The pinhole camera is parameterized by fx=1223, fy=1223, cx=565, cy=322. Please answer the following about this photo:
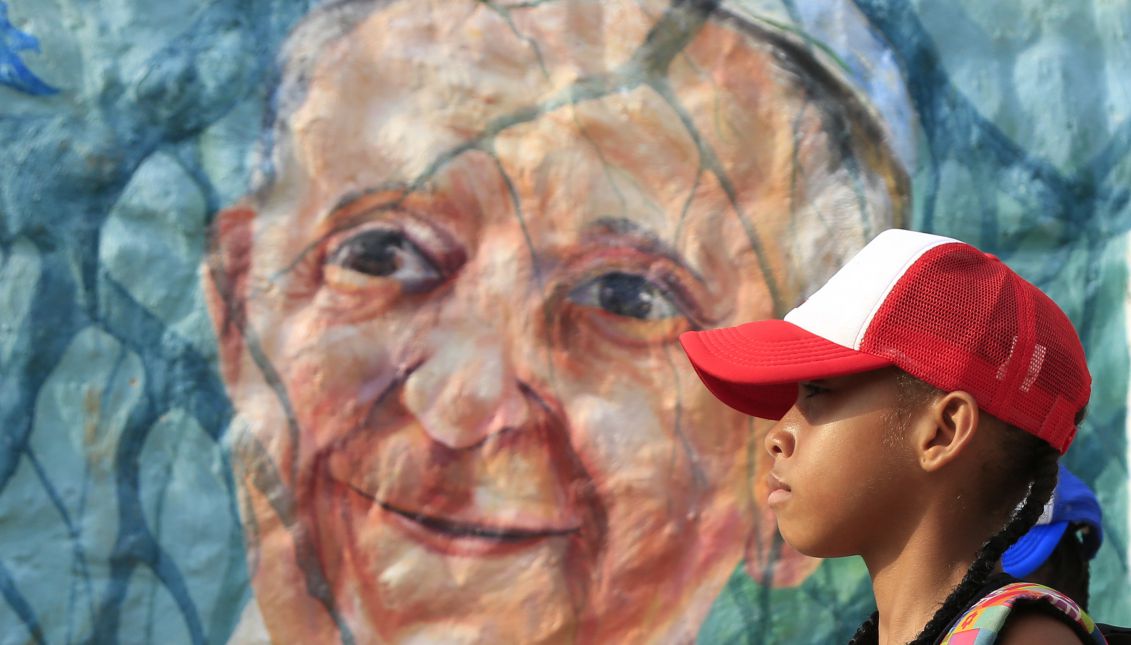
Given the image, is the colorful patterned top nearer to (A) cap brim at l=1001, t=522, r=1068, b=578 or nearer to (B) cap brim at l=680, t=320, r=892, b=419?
(B) cap brim at l=680, t=320, r=892, b=419

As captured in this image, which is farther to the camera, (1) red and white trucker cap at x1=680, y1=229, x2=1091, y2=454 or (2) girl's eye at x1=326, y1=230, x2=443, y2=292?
(2) girl's eye at x1=326, y1=230, x2=443, y2=292

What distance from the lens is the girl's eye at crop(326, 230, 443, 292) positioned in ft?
7.73

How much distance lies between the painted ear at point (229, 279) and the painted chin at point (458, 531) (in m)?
0.33

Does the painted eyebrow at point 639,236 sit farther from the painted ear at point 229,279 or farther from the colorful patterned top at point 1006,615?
the colorful patterned top at point 1006,615

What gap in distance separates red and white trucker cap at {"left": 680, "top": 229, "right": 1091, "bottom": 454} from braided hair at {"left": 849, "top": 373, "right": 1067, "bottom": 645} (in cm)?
2

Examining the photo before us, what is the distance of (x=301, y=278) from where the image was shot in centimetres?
235

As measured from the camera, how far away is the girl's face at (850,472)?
1104 millimetres

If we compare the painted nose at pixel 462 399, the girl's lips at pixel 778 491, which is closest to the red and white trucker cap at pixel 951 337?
the girl's lips at pixel 778 491

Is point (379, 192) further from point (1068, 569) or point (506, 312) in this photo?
point (1068, 569)

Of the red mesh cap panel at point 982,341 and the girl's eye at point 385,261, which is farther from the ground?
the red mesh cap panel at point 982,341

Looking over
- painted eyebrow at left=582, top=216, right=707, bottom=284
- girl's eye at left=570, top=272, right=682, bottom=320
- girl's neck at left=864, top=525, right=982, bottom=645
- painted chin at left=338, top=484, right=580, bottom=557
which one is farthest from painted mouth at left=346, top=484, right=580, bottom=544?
girl's neck at left=864, top=525, right=982, bottom=645

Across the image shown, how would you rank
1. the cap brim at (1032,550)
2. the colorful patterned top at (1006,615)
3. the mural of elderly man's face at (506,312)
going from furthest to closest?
the mural of elderly man's face at (506,312), the cap brim at (1032,550), the colorful patterned top at (1006,615)

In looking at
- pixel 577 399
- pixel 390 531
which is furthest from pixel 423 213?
pixel 390 531

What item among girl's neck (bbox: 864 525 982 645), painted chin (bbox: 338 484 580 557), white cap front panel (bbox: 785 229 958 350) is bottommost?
painted chin (bbox: 338 484 580 557)
